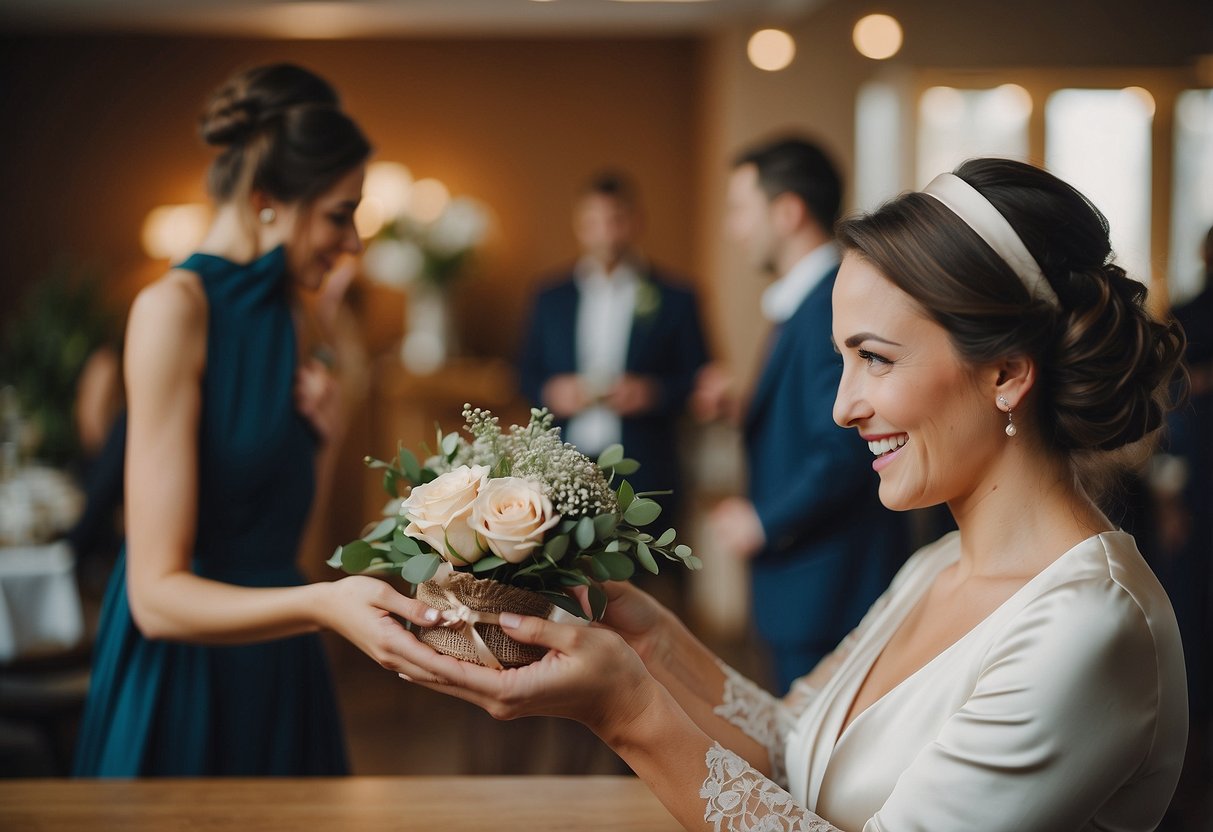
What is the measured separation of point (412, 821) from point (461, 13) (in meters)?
5.92

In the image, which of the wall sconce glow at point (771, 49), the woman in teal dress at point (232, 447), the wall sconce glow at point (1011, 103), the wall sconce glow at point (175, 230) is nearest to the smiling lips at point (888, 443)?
the woman in teal dress at point (232, 447)

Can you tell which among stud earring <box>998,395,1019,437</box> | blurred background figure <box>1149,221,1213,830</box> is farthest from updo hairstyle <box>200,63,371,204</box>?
blurred background figure <box>1149,221,1213,830</box>

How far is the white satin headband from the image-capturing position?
4.04 ft

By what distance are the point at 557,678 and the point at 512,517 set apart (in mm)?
189

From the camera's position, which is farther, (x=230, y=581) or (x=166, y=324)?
(x=230, y=581)

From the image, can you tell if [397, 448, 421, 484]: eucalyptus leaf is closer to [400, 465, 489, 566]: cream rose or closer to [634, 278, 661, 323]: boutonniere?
[400, 465, 489, 566]: cream rose

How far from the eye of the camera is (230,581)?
5.98 feet

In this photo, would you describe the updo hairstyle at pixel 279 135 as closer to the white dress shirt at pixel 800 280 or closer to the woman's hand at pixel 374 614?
the woman's hand at pixel 374 614

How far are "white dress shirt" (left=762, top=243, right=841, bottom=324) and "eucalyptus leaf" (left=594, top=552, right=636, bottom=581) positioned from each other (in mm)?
1859

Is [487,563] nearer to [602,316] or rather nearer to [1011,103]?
[602,316]

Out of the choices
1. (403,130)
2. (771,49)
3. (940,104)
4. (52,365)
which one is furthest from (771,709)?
(403,130)

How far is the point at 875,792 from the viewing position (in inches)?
49.8

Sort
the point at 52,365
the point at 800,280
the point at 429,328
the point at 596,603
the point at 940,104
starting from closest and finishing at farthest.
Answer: the point at 596,603
the point at 800,280
the point at 52,365
the point at 940,104
the point at 429,328

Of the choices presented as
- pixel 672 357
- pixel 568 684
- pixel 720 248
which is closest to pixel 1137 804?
pixel 568 684
